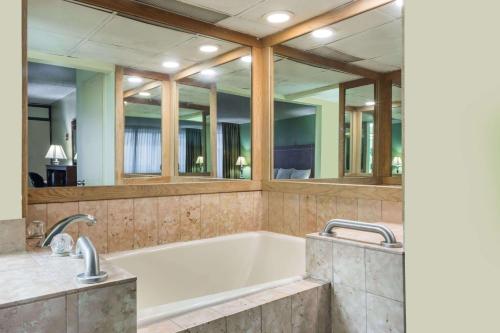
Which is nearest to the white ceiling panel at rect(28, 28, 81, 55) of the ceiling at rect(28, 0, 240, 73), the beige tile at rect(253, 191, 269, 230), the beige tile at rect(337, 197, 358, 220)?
the ceiling at rect(28, 0, 240, 73)

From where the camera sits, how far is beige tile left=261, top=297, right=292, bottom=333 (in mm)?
1543

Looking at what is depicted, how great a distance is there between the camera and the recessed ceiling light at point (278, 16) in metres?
2.37

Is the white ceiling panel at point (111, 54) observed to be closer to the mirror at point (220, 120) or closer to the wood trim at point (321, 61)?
the mirror at point (220, 120)

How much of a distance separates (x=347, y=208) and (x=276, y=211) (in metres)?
0.62

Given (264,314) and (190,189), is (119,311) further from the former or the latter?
(190,189)

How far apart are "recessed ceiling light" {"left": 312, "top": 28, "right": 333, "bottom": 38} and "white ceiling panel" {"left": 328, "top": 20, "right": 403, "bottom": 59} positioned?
76mm

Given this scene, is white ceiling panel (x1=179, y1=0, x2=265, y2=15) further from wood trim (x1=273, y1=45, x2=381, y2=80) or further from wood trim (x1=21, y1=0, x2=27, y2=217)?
wood trim (x1=21, y1=0, x2=27, y2=217)

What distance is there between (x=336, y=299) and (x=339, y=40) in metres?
1.62

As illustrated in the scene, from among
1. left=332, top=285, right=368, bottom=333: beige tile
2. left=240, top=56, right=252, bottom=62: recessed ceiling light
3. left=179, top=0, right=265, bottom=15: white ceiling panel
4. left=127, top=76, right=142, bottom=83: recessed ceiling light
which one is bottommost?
left=332, top=285, right=368, bottom=333: beige tile

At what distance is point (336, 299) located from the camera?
70.8 inches

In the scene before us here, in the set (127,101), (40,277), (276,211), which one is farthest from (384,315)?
(127,101)

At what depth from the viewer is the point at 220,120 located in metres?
2.84

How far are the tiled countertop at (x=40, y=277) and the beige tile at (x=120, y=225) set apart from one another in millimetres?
625
